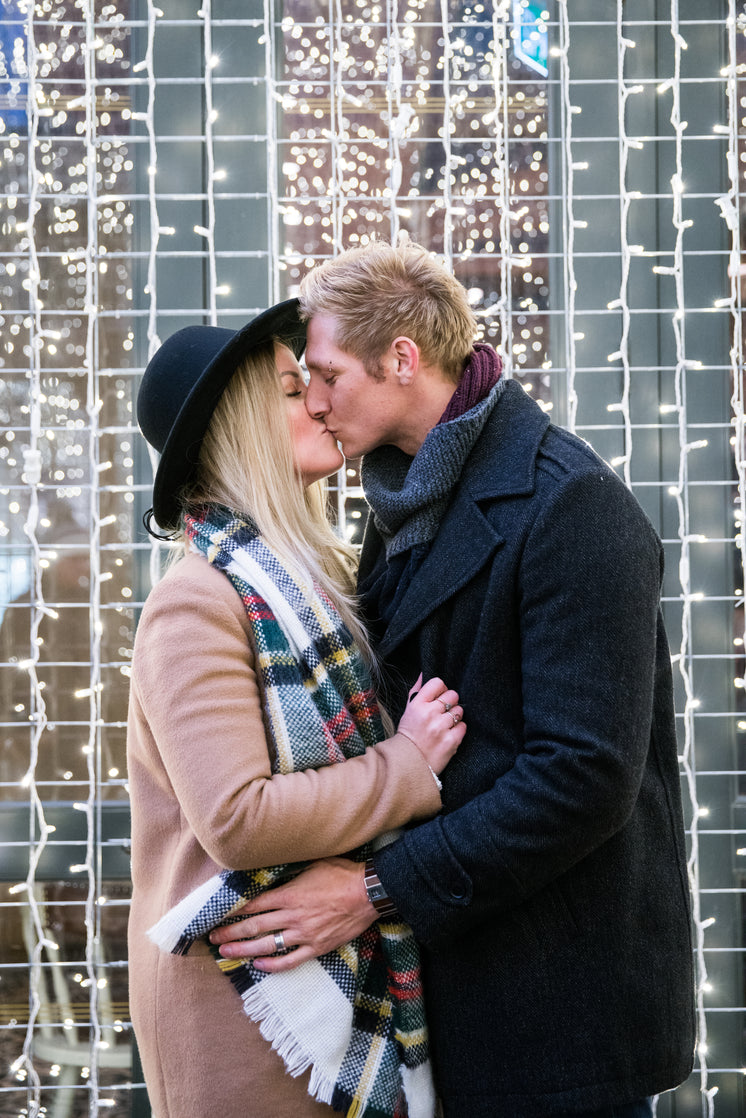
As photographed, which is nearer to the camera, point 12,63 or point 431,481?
point 431,481

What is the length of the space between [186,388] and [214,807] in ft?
1.86

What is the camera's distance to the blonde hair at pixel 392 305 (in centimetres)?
138

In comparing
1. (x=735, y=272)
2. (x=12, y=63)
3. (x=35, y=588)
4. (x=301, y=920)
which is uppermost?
(x=12, y=63)

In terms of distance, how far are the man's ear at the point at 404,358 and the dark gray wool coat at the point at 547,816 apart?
0.18 m

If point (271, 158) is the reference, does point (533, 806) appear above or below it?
below

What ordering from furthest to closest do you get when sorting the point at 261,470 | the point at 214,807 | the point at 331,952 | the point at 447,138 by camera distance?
the point at 447,138
the point at 261,470
the point at 331,952
the point at 214,807

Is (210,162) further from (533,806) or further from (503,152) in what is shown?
(533,806)

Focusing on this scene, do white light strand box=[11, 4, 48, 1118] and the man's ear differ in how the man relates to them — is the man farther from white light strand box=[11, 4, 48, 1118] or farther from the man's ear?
white light strand box=[11, 4, 48, 1118]

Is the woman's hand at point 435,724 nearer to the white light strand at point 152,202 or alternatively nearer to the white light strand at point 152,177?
the white light strand at point 152,202

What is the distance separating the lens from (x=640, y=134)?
208 cm

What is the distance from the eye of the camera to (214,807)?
1.12m

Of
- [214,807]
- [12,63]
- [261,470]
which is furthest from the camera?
[12,63]

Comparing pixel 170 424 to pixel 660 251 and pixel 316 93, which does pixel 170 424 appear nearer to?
pixel 316 93

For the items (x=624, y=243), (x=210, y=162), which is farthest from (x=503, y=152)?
(x=210, y=162)
